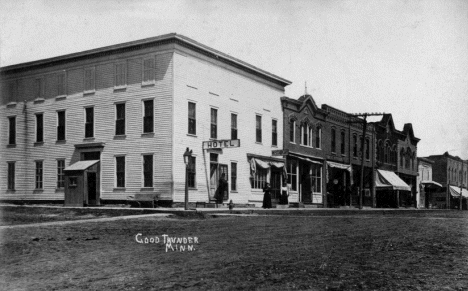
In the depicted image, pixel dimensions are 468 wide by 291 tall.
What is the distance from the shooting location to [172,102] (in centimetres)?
2528

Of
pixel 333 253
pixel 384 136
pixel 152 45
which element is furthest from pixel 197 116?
pixel 384 136

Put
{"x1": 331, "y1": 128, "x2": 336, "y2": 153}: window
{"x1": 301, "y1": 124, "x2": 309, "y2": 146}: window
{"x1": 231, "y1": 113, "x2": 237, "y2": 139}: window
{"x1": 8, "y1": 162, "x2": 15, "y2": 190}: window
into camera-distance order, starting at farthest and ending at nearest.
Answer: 1. {"x1": 331, "y1": 128, "x2": 336, "y2": 153}: window
2. {"x1": 301, "y1": 124, "x2": 309, "y2": 146}: window
3. {"x1": 8, "y1": 162, "x2": 15, "y2": 190}: window
4. {"x1": 231, "y1": 113, "x2": 237, "y2": 139}: window

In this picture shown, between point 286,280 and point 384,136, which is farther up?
point 384,136

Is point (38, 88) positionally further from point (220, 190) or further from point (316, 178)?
point (316, 178)

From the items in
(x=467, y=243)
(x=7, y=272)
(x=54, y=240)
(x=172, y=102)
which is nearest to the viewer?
(x=7, y=272)

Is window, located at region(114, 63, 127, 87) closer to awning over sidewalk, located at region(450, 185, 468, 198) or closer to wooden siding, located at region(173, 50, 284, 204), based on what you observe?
wooden siding, located at region(173, 50, 284, 204)

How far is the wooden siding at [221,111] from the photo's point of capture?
2577cm

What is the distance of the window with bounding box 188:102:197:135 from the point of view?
26.8 metres

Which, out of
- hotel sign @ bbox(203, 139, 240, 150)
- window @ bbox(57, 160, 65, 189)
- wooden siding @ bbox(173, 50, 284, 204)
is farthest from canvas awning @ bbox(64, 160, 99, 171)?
hotel sign @ bbox(203, 139, 240, 150)

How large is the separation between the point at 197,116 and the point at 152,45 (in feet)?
13.1

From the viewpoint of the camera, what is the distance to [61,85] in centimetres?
2914

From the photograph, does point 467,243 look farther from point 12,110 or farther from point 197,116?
point 12,110

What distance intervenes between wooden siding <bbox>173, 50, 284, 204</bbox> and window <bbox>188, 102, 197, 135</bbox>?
16 centimetres

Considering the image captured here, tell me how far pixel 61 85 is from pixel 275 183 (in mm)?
13800
